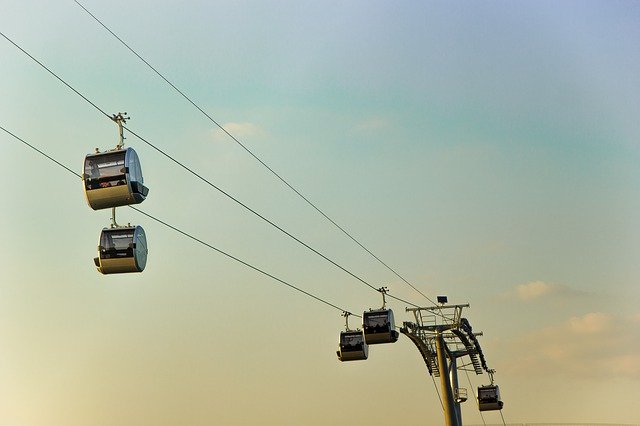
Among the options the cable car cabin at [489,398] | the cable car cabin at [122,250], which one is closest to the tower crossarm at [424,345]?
the cable car cabin at [489,398]

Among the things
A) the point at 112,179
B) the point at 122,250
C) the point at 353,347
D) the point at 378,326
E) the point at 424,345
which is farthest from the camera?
the point at 424,345

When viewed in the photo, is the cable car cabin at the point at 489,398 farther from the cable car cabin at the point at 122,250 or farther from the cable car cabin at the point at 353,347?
the cable car cabin at the point at 122,250

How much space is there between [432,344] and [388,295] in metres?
11.6

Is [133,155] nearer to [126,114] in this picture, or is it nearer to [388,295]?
[126,114]

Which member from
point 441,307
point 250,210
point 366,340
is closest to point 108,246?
point 250,210

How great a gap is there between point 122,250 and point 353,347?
16.3 m

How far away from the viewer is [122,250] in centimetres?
1936

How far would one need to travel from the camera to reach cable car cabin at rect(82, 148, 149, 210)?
18.6m

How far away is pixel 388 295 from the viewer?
1460 inches

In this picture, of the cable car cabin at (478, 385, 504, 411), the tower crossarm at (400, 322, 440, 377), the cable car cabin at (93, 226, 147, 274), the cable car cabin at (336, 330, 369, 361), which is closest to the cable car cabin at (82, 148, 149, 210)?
the cable car cabin at (93, 226, 147, 274)

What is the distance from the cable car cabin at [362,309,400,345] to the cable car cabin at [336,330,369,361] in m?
0.36

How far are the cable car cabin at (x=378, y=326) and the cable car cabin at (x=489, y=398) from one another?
2326 centimetres

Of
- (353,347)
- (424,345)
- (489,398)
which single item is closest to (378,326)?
(353,347)

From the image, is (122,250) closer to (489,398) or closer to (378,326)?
(378,326)
